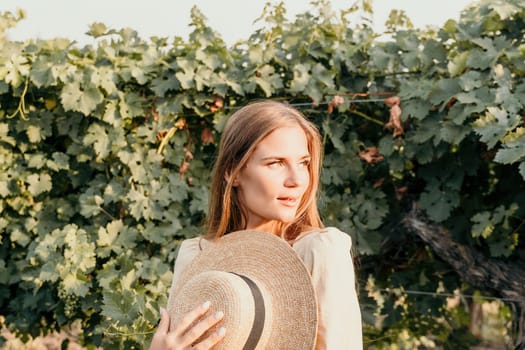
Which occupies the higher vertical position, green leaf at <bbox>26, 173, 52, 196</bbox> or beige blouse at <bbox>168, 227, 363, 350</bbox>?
beige blouse at <bbox>168, 227, 363, 350</bbox>

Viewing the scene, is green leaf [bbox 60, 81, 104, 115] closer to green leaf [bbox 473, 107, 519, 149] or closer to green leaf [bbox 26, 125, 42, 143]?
green leaf [bbox 26, 125, 42, 143]

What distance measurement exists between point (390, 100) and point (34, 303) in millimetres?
2327

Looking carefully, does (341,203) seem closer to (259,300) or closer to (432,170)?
(432,170)

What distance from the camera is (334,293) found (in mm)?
1712

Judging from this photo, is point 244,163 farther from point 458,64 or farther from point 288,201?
point 458,64

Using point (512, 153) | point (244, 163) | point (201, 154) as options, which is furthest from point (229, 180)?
point (201, 154)

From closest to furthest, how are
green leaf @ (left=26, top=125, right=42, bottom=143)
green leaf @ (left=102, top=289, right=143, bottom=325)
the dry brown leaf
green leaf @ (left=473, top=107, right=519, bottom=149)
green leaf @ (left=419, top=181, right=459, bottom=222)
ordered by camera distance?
green leaf @ (left=473, top=107, right=519, bottom=149), green leaf @ (left=102, top=289, right=143, bottom=325), green leaf @ (left=419, top=181, right=459, bottom=222), the dry brown leaf, green leaf @ (left=26, top=125, right=42, bottom=143)

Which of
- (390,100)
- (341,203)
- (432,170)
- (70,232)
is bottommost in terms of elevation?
(70,232)

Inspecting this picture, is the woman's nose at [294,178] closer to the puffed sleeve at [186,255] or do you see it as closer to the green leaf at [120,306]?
the puffed sleeve at [186,255]

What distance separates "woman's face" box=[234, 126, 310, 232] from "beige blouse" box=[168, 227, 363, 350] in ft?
0.64

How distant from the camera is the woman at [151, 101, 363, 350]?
1.72 metres

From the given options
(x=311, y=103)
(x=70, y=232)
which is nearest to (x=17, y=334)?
(x=70, y=232)

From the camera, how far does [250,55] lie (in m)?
3.97

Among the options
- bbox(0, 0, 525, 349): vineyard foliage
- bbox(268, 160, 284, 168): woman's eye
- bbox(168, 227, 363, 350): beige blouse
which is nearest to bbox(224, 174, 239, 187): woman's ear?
bbox(268, 160, 284, 168): woman's eye
